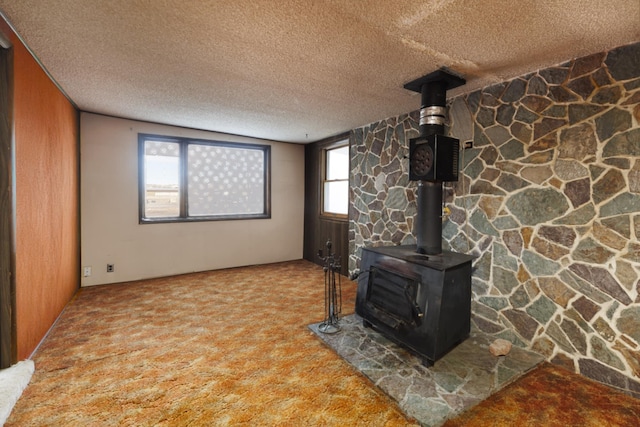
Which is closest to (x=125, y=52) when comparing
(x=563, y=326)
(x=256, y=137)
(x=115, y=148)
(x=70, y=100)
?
(x=70, y=100)

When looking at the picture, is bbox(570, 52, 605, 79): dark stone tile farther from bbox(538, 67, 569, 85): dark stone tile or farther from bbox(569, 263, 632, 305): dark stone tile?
bbox(569, 263, 632, 305): dark stone tile

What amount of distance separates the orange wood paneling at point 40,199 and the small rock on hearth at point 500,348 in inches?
140

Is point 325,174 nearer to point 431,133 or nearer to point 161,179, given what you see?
point 161,179

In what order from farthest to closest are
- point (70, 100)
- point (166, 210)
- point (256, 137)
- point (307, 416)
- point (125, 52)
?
point (256, 137) → point (166, 210) → point (70, 100) → point (125, 52) → point (307, 416)

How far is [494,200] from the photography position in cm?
265

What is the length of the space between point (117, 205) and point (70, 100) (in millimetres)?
1393

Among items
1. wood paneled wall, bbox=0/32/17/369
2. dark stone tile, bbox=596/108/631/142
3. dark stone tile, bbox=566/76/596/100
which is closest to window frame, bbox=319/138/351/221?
dark stone tile, bbox=566/76/596/100

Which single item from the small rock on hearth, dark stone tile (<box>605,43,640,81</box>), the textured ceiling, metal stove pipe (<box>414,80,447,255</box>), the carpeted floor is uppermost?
the textured ceiling

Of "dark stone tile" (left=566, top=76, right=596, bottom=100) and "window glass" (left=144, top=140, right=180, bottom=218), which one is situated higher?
"dark stone tile" (left=566, top=76, right=596, bottom=100)

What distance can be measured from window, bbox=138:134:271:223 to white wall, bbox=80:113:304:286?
120mm

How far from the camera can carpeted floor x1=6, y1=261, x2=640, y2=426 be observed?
1.71m

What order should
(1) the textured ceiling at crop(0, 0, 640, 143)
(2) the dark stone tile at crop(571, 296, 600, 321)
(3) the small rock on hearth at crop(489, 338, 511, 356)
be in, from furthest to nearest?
(3) the small rock on hearth at crop(489, 338, 511, 356)
(2) the dark stone tile at crop(571, 296, 600, 321)
(1) the textured ceiling at crop(0, 0, 640, 143)

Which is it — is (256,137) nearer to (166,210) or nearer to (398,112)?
(166,210)

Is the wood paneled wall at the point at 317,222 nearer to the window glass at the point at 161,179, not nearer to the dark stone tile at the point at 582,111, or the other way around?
the window glass at the point at 161,179
